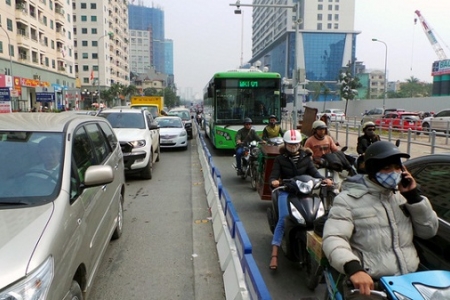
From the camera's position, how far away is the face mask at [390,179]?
8.05 ft

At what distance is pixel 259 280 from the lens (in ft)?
8.52

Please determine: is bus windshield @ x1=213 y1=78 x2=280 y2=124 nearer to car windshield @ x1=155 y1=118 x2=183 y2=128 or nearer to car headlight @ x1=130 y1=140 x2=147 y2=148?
car windshield @ x1=155 y1=118 x2=183 y2=128

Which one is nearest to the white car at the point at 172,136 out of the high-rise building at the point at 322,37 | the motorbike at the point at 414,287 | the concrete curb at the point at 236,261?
the concrete curb at the point at 236,261

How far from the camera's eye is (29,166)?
10.7 feet

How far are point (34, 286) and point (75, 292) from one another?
70 centimetres

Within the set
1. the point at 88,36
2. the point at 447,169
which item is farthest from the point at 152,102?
the point at 88,36

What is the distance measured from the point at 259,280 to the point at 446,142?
1393 cm

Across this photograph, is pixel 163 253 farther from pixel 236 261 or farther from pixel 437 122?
pixel 437 122

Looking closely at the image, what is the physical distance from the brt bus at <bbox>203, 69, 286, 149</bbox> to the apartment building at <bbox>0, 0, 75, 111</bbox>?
87.0 ft

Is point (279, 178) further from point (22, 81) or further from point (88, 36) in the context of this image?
point (88, 36)

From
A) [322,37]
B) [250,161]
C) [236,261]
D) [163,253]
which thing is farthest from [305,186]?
[322,37]

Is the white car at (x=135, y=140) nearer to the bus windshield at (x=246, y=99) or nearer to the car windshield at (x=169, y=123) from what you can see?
the bus windshield at (x=246, y=99)

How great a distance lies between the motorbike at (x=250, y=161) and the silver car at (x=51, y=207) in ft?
A: 15.3

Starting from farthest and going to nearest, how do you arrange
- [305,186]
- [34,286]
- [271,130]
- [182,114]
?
[182,114] < [271,130] < [305,186] < [34,286]
